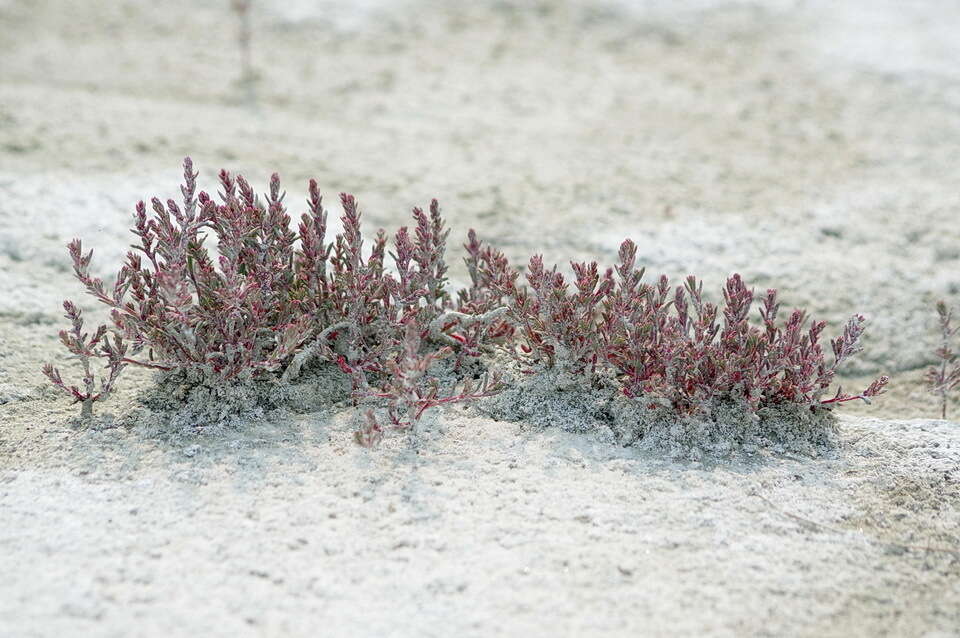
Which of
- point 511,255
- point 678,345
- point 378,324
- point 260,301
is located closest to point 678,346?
point 678,345

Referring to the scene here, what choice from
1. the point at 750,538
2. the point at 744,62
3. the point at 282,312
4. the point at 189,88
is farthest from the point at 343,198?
the point at 744,62

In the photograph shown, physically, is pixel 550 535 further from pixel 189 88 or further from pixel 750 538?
pixel 189 88

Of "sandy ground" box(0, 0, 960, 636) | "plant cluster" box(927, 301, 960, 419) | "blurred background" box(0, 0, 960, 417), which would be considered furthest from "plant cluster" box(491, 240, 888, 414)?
"blurred background" box(0, 0, 960, 417)

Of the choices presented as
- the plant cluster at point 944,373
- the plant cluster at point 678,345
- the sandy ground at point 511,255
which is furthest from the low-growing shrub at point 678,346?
the plant cluster at point 944,373

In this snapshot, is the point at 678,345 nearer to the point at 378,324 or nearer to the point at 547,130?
the point at 378,324

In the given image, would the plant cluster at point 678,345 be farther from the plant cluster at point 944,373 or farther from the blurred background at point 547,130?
the blurred background at point 547,130

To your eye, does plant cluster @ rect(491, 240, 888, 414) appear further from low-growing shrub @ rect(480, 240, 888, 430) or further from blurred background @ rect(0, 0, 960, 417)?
→ blurred background @ rect(0, 0, 960, 417)
